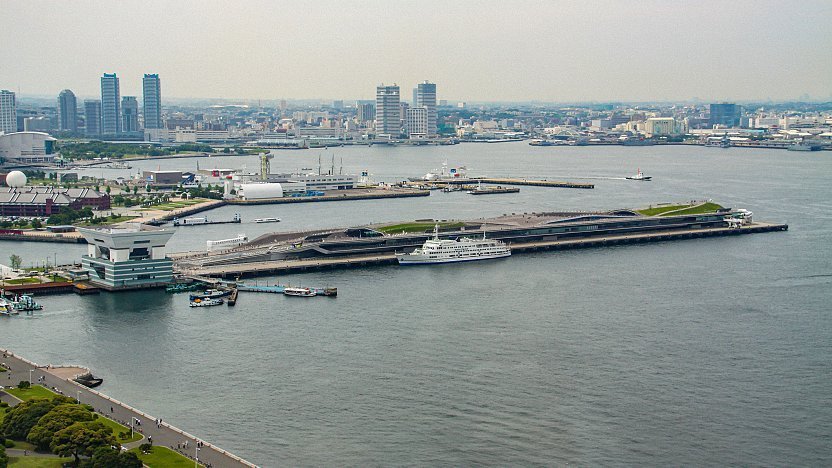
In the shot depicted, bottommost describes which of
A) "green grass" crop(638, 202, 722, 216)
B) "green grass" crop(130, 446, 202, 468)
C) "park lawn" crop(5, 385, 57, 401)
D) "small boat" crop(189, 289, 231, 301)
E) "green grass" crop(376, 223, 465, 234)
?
"green grass" crop(130, 446, 202, 468)

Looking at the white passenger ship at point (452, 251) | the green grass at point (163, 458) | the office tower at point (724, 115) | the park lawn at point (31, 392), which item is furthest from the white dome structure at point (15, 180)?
the office tower at point (724, 115)

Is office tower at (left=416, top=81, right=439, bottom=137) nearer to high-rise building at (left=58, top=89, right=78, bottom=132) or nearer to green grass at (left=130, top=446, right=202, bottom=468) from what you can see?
high-rise building at (left=58, top=89, right=78, bottom=132)

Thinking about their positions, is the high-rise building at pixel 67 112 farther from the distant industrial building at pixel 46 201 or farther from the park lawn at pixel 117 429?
the park lawn at pixel 117 429

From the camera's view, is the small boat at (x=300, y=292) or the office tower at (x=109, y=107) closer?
the small boat at (x=300, y=292)

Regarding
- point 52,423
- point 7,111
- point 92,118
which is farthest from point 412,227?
point 92,118

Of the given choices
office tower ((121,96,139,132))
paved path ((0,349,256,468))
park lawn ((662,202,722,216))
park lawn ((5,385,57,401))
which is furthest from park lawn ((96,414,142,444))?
office tower ((121,96,139,132))

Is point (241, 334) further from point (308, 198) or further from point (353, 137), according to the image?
point (353, 137)
